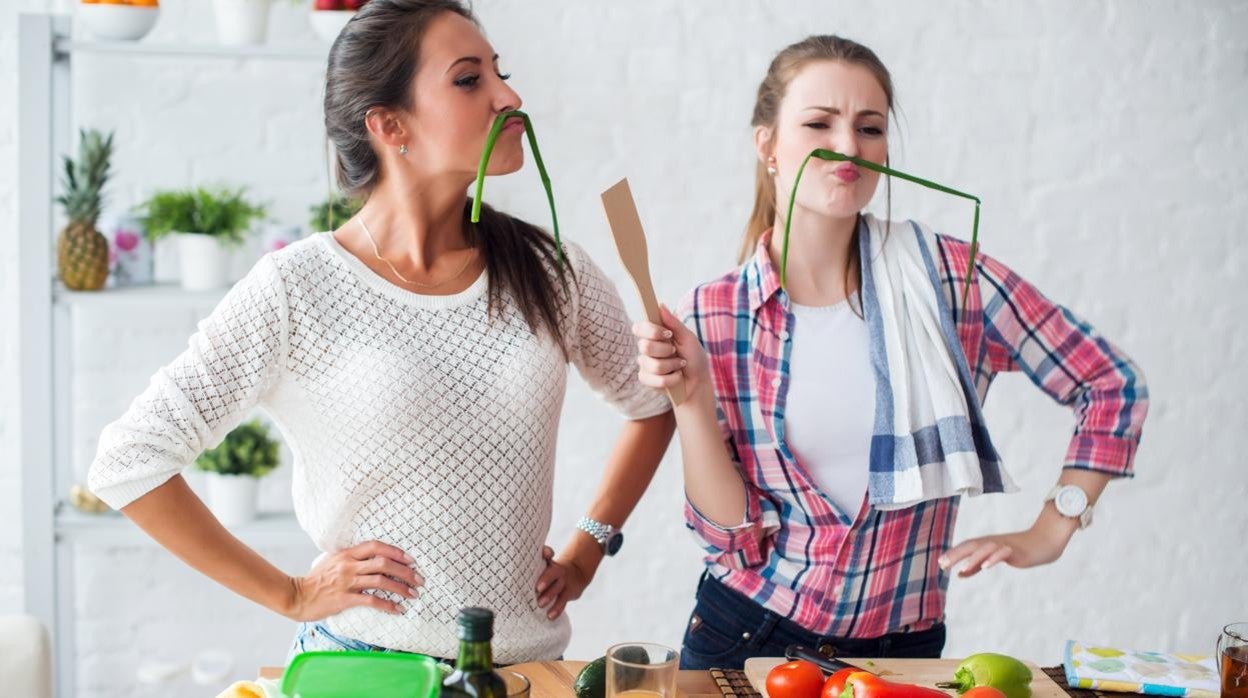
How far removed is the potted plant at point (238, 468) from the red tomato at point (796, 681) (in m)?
1.65

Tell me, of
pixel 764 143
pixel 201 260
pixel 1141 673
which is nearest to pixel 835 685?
pixel 1141 673

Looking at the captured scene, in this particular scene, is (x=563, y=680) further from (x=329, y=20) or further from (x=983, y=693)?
(x=329, y=20)

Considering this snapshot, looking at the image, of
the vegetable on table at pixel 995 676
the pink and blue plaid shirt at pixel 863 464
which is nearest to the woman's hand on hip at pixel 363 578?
the pink and blue plaid shirt at pixel 863 464

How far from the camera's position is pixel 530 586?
1770 mm

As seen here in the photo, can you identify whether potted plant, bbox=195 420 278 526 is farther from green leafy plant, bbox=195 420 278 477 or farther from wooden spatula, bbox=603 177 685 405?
wooden spatula, bbox=603 177 685 405

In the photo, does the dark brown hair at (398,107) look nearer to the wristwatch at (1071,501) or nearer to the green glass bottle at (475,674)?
the green glass bottle at (475,674)

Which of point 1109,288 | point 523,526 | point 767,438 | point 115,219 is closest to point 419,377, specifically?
point 523,526

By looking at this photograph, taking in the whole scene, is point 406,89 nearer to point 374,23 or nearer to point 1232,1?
point 374,23

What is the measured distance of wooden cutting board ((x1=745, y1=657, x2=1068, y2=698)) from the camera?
5.06ft

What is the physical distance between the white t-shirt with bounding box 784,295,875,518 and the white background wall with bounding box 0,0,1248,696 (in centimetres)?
124

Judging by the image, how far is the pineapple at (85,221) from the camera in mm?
2641

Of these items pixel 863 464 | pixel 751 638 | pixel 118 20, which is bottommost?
pixel 751 638

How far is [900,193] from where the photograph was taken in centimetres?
310

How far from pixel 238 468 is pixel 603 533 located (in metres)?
1.12
